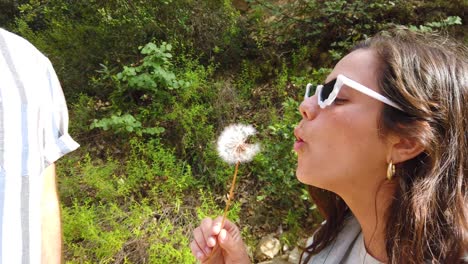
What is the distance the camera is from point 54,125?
54.9 inches

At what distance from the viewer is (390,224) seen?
43.9 inches

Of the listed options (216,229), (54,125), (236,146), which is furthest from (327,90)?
(54,125)

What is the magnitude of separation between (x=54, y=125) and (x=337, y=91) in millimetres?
1009

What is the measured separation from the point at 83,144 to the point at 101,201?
0.91 m

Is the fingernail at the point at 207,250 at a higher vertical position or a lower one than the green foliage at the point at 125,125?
higher

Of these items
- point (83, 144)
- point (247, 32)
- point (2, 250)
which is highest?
point (2, 250)

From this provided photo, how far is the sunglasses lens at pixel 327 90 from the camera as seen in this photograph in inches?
46.4

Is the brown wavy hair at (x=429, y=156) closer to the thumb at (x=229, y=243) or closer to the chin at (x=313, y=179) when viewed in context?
the chin at (x=313, y=179)

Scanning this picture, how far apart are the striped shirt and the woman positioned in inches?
23.7

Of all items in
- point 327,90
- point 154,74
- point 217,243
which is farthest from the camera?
point 154,74

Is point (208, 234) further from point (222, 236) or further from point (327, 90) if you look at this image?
point (327, 90)

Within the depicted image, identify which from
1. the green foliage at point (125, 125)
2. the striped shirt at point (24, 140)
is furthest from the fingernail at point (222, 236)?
the green foliage at point (125, 125)

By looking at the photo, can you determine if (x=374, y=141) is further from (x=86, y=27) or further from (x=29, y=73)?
(x=86, y=27)

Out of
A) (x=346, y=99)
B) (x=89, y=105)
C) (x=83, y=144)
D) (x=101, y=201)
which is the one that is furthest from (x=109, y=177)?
(x=346, y=99)
